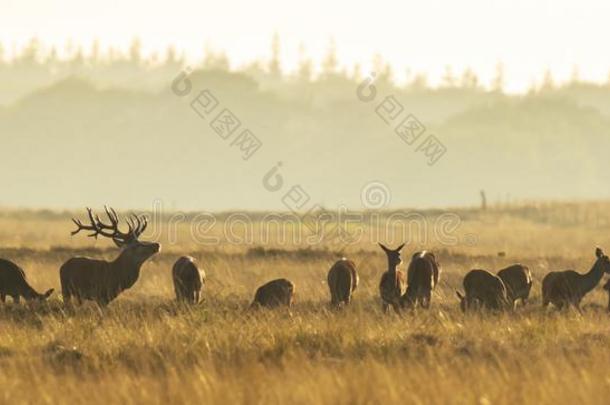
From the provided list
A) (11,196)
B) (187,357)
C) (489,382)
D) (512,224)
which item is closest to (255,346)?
(187,357)

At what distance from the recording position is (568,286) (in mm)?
18938

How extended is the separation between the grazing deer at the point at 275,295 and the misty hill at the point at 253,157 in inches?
4943

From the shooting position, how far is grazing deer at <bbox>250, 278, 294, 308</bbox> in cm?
1861

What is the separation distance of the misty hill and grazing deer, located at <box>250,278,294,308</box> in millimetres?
125557

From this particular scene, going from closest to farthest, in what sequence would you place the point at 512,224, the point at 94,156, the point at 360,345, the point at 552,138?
the point at 360,345 → the point at 512,224 → the point at 94,156 → the point at 552,138

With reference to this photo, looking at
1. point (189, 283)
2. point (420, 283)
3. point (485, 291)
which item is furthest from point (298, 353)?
point (189, 283)

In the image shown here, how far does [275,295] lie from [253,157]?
146241mm

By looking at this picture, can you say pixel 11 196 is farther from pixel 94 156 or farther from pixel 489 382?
pixel 489 382

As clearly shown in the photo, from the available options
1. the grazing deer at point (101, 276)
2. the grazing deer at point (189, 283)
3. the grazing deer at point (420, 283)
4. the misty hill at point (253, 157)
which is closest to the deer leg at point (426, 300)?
the grazing deer at point (420, 283)

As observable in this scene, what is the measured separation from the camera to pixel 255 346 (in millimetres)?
12914

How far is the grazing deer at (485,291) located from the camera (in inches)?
727

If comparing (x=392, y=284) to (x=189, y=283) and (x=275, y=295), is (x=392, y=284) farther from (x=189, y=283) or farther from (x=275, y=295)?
(x=189, y=283)

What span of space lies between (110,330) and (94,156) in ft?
483

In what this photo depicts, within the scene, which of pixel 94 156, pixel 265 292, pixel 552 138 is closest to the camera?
pixel 265 292
